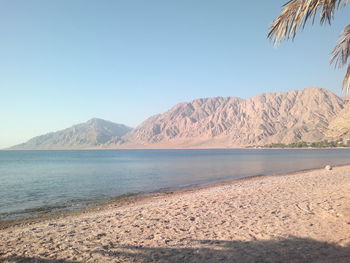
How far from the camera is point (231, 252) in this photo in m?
5.96

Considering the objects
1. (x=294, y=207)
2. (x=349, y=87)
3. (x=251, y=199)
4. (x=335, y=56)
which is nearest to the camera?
(x=349, y=87)

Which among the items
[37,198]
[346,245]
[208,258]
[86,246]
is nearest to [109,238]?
[86,246]

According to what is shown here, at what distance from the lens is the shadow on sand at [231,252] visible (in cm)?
541

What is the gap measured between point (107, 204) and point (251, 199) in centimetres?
942

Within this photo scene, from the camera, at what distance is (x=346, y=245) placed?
580cm

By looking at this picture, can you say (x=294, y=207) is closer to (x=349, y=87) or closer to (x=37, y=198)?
(x=349, y=87)

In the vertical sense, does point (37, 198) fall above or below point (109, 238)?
below

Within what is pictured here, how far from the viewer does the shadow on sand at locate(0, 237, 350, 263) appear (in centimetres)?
541

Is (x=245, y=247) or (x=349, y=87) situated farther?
(x=245, y=247)

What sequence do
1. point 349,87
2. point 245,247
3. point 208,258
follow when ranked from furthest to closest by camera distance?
1. point 245,247
2. point 208,258
3. point 349,87

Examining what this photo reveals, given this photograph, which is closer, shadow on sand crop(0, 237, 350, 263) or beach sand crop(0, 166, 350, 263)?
shadow on sand crop(0, 237, 350, 263)

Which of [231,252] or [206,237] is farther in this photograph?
[206,237]

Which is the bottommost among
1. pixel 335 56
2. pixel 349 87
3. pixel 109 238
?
pixel 109 238

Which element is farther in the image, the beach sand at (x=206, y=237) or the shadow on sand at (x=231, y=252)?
the beach sand at (x=206, y=237)
